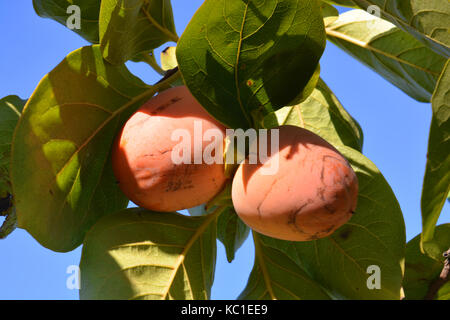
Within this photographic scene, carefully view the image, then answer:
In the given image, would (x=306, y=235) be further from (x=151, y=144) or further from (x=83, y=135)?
(x=83, y=135)

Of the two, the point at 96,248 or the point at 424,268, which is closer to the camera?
the point at 96,248

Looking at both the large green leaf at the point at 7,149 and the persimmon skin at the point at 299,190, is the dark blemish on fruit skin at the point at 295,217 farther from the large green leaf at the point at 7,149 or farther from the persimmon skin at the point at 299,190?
the large green leaf at the point at 7,149

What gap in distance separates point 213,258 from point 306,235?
0.95ft

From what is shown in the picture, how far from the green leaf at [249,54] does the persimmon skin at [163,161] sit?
2.4 inches

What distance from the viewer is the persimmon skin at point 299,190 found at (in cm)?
92

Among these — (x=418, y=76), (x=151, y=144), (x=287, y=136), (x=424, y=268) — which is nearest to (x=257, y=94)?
(x=287, y=136)

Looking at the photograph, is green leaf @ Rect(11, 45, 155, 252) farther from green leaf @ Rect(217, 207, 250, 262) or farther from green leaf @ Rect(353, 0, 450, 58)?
green leaf @ Rect(353, 0, 450, 58)

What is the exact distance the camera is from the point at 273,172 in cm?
93

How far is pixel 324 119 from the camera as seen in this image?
1330 mm

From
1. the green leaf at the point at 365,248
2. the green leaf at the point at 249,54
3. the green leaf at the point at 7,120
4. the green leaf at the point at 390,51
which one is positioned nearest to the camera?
the green leaf at the point at 249,54

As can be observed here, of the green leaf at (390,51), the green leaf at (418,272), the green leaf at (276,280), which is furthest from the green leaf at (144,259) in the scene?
the green leaf at (390,51)

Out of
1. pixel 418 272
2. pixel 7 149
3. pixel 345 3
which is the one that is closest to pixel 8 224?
pixel 7 149

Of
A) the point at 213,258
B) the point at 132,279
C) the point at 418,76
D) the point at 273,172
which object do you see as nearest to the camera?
the point at 273,172

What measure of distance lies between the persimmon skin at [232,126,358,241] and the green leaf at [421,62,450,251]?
0.42 feet
